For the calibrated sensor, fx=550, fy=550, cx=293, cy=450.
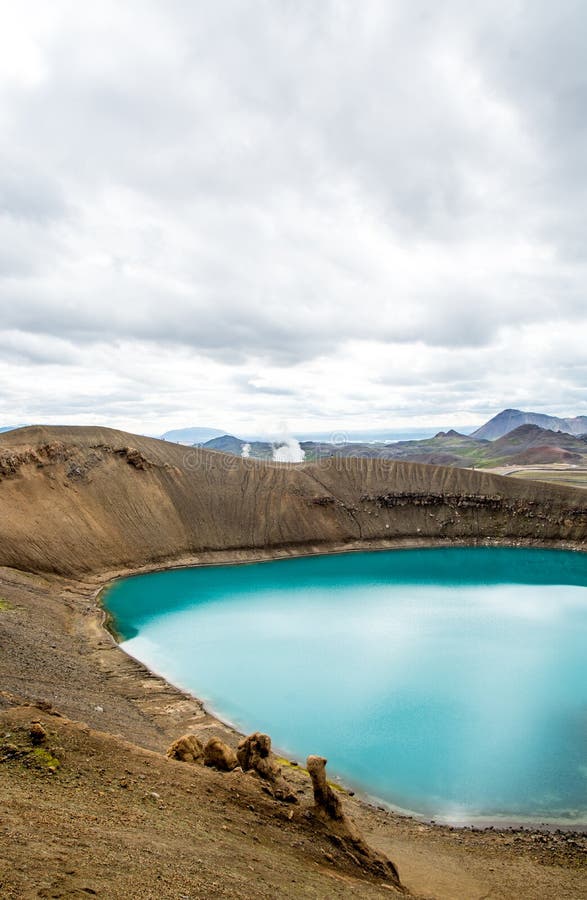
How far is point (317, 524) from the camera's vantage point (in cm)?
7125

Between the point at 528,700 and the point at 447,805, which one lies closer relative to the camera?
the point at 447,805

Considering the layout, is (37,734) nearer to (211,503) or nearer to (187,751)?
(187,751)

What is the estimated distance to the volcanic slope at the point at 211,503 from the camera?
5425 cm

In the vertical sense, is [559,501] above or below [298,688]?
above

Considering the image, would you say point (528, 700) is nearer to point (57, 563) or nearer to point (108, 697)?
point (108, 697)

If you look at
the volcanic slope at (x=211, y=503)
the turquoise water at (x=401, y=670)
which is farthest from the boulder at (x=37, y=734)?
the volcanic slope at (x=211, y=503)

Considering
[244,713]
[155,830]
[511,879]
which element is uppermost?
[155,830]

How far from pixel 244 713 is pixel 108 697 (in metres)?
6.31

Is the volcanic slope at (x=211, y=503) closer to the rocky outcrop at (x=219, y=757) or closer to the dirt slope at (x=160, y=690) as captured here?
the dirt slope at (x=160, y=690)

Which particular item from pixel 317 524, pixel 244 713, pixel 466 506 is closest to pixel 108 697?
pixel 244 713

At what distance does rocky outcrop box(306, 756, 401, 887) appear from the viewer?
12375 millimetres

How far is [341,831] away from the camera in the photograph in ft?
42.2

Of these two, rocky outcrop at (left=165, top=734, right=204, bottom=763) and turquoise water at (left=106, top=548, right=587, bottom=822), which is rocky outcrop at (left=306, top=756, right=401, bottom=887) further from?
turquoise water at (left=106, top=548, right=587, bottom=822)

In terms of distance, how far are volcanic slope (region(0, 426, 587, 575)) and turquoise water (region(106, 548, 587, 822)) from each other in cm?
710
